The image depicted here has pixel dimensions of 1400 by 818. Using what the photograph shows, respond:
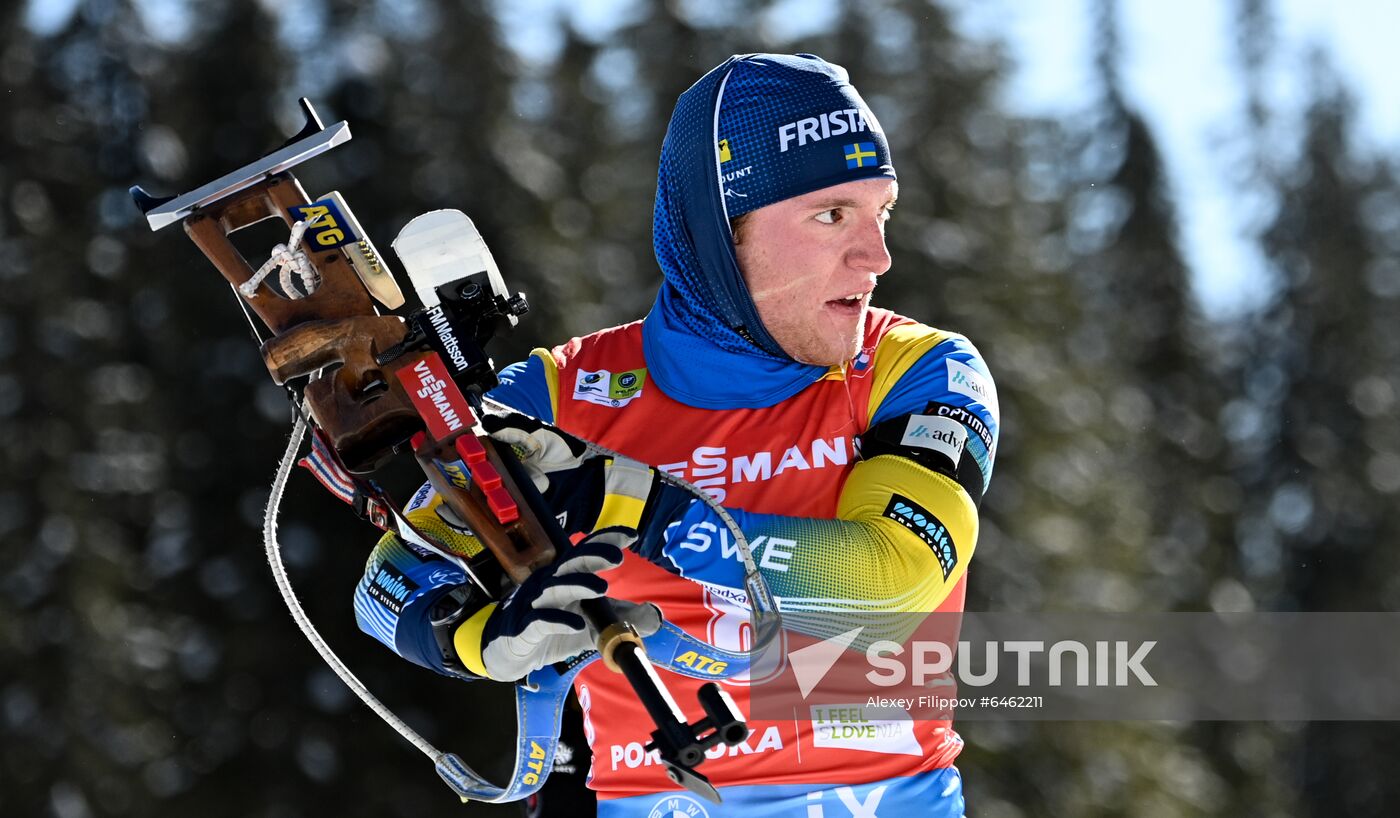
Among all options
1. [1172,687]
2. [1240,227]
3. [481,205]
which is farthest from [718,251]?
[1240,227]

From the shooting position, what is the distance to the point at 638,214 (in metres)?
16.2

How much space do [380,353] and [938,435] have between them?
1.02 meters

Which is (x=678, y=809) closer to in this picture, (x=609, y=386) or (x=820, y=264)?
(x=609, y=386)

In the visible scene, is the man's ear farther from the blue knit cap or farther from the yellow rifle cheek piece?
the yellow rifle cheek piece

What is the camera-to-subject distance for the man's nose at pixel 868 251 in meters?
3.28

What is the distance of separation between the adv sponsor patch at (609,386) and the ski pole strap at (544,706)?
53 cm

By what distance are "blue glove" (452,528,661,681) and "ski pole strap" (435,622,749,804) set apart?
30cm

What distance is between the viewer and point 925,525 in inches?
119

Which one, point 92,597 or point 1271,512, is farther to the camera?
point 1271,512

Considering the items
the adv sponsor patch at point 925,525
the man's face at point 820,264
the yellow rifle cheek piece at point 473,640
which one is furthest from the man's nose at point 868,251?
the yellow rifle cheek piece at point 473,640

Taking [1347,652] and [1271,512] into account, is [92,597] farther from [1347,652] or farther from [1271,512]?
[1347,652]

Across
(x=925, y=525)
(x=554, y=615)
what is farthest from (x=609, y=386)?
(x=554, y=615)

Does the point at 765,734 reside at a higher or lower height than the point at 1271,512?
higher

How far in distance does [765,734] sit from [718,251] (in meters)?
0.94
